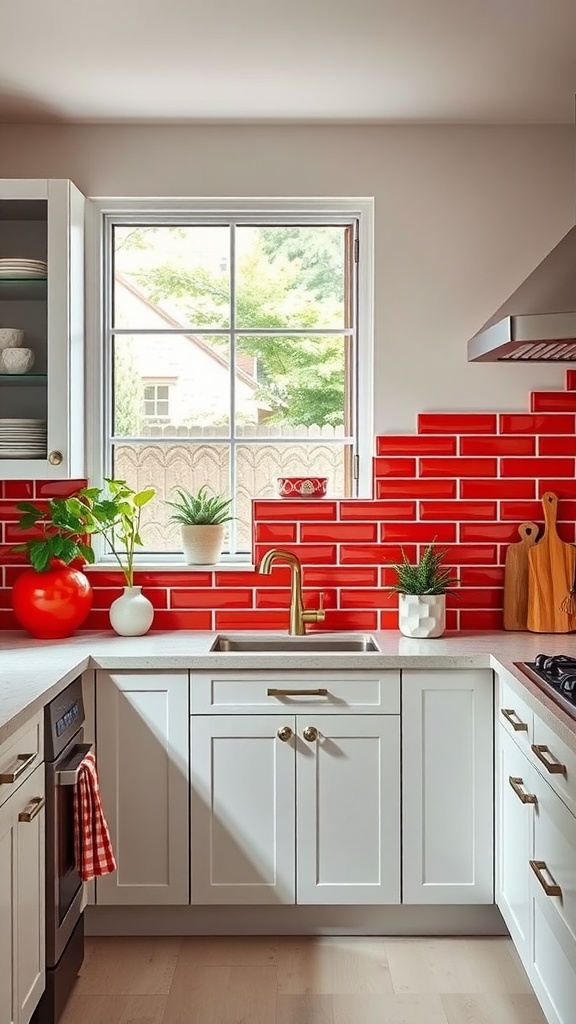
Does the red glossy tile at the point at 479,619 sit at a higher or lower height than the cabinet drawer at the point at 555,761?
higher

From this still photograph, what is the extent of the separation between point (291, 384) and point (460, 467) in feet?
2.13

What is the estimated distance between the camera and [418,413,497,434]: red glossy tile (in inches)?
136

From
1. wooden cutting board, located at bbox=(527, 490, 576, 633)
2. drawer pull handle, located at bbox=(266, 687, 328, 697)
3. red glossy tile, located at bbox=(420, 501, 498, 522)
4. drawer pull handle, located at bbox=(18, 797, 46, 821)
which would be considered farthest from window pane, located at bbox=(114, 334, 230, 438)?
drawer pull handle, located at bbox=(18, 797, 46, 821)

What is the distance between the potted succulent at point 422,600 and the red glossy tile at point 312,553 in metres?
0.27

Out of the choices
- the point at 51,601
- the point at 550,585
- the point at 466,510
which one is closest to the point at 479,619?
the point at 550,585

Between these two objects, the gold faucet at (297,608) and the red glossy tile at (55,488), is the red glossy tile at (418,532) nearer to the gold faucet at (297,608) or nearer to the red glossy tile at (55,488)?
the gold faucet at (297,608)

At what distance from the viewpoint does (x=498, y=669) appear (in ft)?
9.46

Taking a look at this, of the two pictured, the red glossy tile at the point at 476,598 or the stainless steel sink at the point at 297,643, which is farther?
the red glossy tile at the point at 476,598

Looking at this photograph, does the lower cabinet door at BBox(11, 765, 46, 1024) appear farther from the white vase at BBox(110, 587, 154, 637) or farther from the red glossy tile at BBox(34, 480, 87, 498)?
the red glossy tile at BBox(34, 480, 87, 498)

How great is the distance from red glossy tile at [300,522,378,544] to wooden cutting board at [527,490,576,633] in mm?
533

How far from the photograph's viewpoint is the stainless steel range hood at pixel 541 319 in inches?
96.7

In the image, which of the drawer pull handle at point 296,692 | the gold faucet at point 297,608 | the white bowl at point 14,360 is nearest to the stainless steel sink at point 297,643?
the gold faucet at point 297,608

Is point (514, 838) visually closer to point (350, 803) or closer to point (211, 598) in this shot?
point (350, 803)

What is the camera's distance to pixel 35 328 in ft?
10.5
